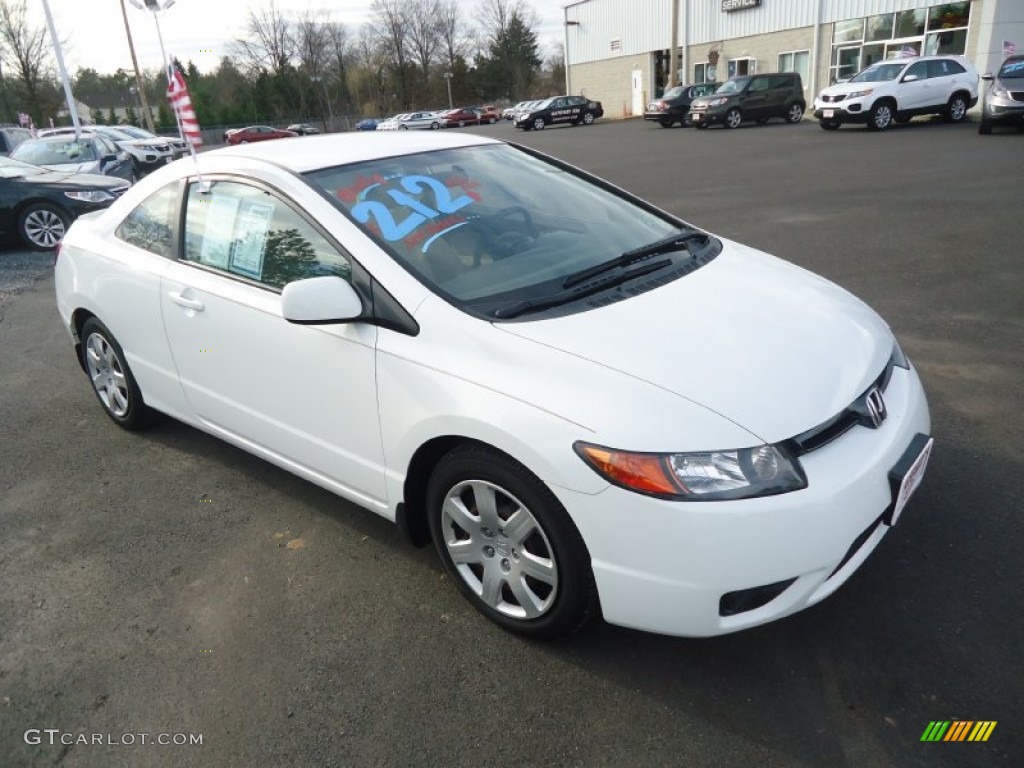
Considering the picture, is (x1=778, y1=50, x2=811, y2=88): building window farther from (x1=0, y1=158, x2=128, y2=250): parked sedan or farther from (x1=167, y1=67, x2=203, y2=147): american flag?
(x1=167, y1=67, x2=203, y2=147): american flag

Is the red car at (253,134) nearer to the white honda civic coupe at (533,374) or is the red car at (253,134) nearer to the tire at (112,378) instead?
the tire at (112,378)

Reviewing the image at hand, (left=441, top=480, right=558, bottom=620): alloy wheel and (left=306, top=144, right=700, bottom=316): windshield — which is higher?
(left=306, top=144, right=700, bottom=316): windshield

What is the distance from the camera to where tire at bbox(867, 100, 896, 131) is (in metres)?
20.4

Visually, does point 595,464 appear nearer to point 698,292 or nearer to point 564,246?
point 698,292

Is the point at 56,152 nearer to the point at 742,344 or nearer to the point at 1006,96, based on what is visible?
the point at 742,344

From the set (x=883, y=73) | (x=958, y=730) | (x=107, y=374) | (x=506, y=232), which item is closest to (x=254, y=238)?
(x=506, y=232)

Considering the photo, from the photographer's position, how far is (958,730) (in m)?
2.16

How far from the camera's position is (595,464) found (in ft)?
7.08

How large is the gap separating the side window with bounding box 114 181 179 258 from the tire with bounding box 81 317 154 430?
0.58m

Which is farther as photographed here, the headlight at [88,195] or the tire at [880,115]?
the tire at [880,115]

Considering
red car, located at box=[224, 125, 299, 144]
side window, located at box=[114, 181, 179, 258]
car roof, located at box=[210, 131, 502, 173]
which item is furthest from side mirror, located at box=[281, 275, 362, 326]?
red car, located at box=[224, 125, 299, 144]

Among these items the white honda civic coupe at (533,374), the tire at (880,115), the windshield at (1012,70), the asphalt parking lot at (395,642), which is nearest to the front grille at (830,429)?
the white honda civic coupe at (533,374)

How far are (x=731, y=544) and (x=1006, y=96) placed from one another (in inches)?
736

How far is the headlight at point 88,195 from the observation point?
35.2 feet
